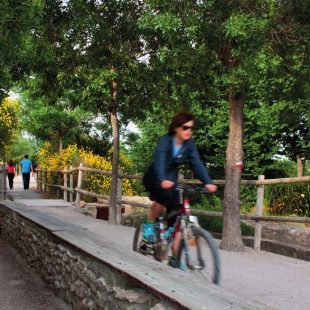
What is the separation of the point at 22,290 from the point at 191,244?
2983 millimetres

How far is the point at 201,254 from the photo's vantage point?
474cm

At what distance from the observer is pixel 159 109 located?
12.8 metres

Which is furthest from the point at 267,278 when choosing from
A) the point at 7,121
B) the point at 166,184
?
the point at 7,121

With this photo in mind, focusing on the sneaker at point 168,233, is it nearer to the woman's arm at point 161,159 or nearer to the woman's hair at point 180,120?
the woman's arm at point 161,159

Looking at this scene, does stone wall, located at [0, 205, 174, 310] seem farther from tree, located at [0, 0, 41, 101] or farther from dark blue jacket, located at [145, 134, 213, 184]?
tree, located at [0, 0, 41, 101]

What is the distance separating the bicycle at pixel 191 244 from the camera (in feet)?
15.2

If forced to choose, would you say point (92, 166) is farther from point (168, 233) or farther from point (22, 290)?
point (168, 233)

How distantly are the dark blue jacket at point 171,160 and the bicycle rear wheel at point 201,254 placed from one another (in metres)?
0.52

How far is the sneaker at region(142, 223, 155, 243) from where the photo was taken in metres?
5.61

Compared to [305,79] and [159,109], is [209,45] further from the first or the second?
[159,109]

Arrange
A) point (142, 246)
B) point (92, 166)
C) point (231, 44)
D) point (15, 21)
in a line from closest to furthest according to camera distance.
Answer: point (142, 246), point (15, 21), point (231, 44), point (92, 166)

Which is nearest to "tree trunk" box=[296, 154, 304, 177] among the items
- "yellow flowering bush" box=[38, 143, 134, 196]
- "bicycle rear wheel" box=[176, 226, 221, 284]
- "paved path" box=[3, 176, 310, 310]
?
"yellow flowering bush" box=[38, 143, 134, 196]

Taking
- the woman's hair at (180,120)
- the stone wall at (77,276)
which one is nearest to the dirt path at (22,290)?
the stone wall at (77,276)

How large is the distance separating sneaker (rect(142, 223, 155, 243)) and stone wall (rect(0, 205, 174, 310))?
0.71m
